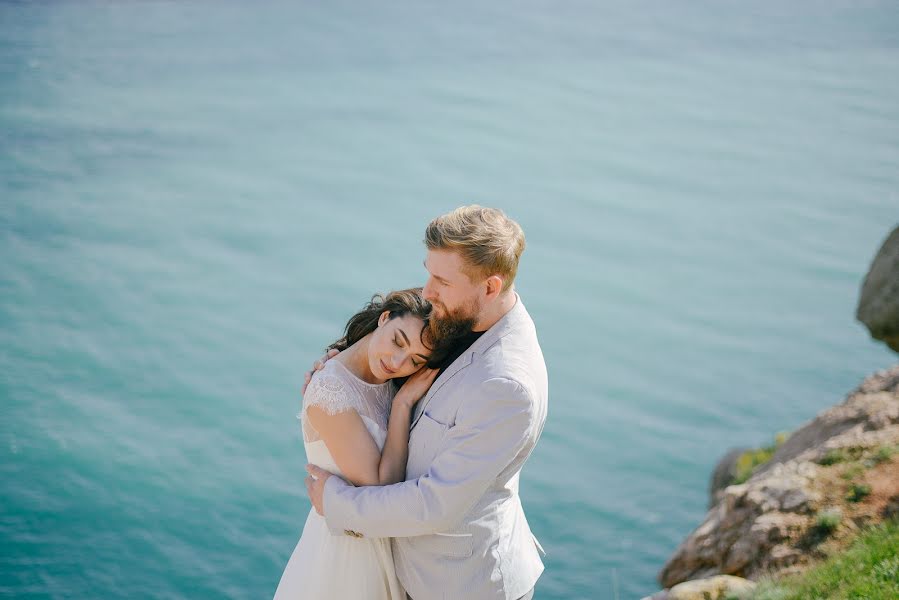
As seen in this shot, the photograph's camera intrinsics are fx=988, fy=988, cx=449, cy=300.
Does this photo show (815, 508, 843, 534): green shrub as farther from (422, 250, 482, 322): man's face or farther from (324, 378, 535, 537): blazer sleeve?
(422, 250, 482, 322): man's face

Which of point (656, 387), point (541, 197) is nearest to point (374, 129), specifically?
point (541, 197)

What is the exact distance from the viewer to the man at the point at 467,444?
2.72 meters

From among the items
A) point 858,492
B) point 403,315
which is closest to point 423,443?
point 403,315

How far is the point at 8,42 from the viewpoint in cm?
1325

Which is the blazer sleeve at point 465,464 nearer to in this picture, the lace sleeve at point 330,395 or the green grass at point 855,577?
the lace sleeve at point 330,395

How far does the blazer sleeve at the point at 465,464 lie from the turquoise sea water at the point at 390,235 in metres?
4.15

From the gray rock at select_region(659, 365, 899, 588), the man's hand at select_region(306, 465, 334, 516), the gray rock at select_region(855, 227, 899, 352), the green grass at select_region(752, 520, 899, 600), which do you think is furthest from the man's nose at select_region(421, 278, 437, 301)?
the gray rock at select_region(855, 227, 899, 352)

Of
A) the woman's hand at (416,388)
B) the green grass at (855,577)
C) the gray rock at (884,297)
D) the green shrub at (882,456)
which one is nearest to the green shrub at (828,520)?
the green grass at (855,577)

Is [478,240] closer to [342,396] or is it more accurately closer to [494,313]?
[494,313]

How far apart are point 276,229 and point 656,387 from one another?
4.52m

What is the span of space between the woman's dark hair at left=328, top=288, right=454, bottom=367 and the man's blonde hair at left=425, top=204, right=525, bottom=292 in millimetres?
215

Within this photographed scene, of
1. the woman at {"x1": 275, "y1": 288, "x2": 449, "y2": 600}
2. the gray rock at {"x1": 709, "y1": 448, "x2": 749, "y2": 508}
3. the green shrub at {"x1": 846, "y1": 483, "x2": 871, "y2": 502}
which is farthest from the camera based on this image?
the gray rock at {"x1": 709, "y1": 448, "x2": 749, "y2": 508}

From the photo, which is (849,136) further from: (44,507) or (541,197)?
(44,507)

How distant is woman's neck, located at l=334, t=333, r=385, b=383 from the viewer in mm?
3115
